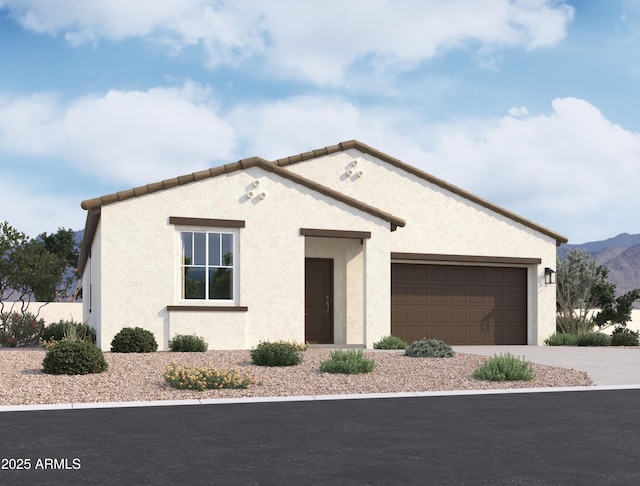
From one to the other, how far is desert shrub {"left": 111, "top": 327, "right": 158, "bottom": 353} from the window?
1.60 meters

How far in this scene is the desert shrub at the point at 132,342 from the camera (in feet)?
56.1

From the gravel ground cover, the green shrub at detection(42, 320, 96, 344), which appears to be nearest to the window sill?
the gravel ground cover

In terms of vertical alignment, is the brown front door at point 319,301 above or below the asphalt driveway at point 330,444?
above

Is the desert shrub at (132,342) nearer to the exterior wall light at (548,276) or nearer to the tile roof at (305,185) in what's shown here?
the tile roof at (305,185)

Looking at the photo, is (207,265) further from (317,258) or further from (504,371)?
(504,371)

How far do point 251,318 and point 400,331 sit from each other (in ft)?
19.0

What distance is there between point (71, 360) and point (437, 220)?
13.5 m

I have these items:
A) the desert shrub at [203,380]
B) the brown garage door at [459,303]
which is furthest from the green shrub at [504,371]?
the brown garage door at [459,303]

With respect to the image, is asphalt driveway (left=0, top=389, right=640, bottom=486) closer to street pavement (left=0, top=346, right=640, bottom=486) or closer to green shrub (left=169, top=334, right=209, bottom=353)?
street pavement (left=0, top=346, right=640, bottom=486)

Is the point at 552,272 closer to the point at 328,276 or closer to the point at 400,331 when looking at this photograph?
the point at 400,331

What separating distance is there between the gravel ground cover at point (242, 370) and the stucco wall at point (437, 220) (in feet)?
25.0

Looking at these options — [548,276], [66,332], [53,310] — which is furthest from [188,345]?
[53,310]

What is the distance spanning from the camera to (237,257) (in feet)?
Result: 61.5

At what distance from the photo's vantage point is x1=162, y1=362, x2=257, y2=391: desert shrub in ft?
38.6
